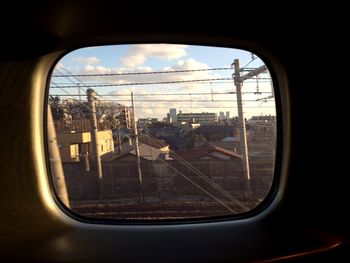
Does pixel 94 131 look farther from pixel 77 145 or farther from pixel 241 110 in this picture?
pixel 241 110

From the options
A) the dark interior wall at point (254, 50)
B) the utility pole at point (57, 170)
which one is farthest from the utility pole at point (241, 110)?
the utility pole at point (57, 170)

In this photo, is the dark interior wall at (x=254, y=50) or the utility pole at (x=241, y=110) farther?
the utility pole at (x=241, y=110)

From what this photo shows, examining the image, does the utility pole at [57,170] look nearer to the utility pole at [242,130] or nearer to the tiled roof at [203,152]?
the tiled roof at [203,152]

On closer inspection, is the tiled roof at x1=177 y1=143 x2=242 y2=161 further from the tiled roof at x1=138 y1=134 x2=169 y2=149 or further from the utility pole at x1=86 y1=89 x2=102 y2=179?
the utility pole at x1=86 y1=89 x2=102 y2=179

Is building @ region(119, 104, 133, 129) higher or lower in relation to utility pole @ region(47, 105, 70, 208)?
higher

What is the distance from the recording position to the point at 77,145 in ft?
7.00

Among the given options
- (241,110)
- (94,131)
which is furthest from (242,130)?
(94,131)

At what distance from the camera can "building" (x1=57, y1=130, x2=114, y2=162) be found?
83.2 inches

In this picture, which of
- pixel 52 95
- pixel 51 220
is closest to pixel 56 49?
pixel 52 95

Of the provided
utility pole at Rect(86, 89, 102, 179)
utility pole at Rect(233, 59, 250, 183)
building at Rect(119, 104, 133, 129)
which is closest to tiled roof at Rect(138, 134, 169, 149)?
building at Rect(119, 104, 133, 129)

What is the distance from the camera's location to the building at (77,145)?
2113 millimetres

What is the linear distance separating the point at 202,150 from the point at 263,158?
13.0 inches

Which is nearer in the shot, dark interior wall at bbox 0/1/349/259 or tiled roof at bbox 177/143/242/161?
dark interior wall at bbox 0/1/349/259

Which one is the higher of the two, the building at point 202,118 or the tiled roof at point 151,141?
the building at point 202,118
